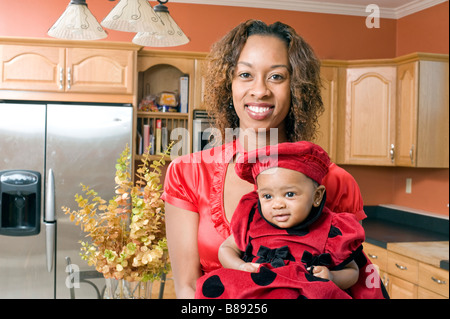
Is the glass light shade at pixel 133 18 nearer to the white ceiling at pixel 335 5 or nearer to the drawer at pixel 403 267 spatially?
the white ceiling at pixel 335 5

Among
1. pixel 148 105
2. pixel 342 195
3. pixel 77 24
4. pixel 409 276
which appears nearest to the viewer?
pixel 342 195

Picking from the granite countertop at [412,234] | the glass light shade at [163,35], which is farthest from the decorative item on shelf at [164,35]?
the granite countertop at [412,234]

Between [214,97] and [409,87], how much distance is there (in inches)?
77.4

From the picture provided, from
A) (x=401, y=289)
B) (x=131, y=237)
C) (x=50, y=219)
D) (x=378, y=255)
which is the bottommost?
(x=401, y=289)

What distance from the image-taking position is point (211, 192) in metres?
0.56

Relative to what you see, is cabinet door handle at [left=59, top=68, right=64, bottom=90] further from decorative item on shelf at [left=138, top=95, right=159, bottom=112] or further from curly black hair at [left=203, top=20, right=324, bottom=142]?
curly black hair at [left=203, top=20, right=324, bottom=142]

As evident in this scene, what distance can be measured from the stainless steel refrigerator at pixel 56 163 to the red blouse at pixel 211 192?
147cm

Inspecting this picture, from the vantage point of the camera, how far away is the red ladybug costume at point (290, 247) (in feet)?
1.35

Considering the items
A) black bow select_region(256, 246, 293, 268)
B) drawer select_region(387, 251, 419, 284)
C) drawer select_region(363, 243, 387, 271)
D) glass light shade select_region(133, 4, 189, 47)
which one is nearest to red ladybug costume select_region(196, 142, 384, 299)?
black bow select_region(256, 246, 293, 268)

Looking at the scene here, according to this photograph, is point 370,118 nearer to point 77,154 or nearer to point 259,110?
point 77,154

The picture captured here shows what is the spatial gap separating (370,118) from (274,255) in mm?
1902

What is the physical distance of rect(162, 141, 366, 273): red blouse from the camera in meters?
0.54

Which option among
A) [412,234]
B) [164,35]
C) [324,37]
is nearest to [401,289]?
[412,234]
